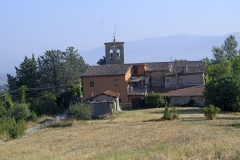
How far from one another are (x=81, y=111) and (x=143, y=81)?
16.6m

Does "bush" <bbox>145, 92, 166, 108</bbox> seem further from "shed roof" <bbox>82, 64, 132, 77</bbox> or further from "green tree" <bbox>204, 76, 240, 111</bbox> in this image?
"green tree" <bbox>204, 76, 240, 111</bbox>

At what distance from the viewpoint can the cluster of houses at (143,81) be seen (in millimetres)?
52278

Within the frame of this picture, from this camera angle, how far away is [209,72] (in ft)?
240

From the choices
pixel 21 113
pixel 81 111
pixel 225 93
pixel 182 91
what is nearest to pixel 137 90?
pixel 182 91

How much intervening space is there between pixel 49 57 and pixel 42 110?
19.3 meters

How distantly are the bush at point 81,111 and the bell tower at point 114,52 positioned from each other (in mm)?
18398

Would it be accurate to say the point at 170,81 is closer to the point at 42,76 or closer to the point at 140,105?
the point at 140,105

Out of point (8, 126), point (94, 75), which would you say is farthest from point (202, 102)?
point (8, 126)

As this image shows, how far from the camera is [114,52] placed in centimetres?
5934

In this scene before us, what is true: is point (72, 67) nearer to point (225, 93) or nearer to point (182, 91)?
point (182, 91)

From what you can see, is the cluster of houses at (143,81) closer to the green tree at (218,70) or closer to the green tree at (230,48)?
the green tree at (218,70)

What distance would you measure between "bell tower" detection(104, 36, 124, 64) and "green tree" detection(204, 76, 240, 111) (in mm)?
16986

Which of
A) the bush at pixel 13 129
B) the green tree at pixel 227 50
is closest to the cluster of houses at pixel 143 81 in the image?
the bush at pixel 13 129

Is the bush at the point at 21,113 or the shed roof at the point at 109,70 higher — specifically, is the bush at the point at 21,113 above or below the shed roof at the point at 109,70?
below
